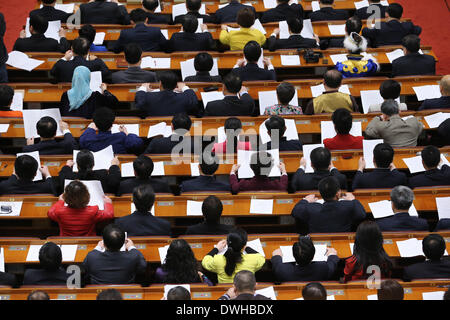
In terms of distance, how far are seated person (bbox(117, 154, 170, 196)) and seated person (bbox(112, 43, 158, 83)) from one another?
1.95 meters

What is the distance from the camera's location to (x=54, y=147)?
8258 mm

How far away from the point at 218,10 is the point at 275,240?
5014 mm

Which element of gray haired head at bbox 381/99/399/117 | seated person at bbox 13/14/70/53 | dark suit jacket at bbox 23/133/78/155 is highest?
seated person at bbox 13/14/70/53

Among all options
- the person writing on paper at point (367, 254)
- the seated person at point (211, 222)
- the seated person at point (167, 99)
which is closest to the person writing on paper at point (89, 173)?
the seated person at point (211, 222)

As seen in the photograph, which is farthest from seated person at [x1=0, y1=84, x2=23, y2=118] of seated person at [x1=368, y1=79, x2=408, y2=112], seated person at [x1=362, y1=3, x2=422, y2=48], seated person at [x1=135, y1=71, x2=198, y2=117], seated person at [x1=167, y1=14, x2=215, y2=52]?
seated person at [x1=362, y1=3, x2=422, y2=48]

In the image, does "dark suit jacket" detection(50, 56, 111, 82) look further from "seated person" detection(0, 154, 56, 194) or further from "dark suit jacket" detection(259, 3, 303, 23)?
"dark suit jacket" detection(259, 3, 303, 23)

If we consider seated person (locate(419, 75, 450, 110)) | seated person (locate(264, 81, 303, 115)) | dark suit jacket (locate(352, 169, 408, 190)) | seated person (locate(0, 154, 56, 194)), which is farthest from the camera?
seated person (locate(419, 75, 450, 110))

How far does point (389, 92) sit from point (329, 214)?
220cm

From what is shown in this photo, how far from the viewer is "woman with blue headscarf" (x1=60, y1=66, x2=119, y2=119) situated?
8.95 m

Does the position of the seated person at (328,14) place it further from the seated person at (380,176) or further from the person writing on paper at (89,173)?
the person writing on paper at (89,173)

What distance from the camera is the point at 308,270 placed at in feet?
21.7
